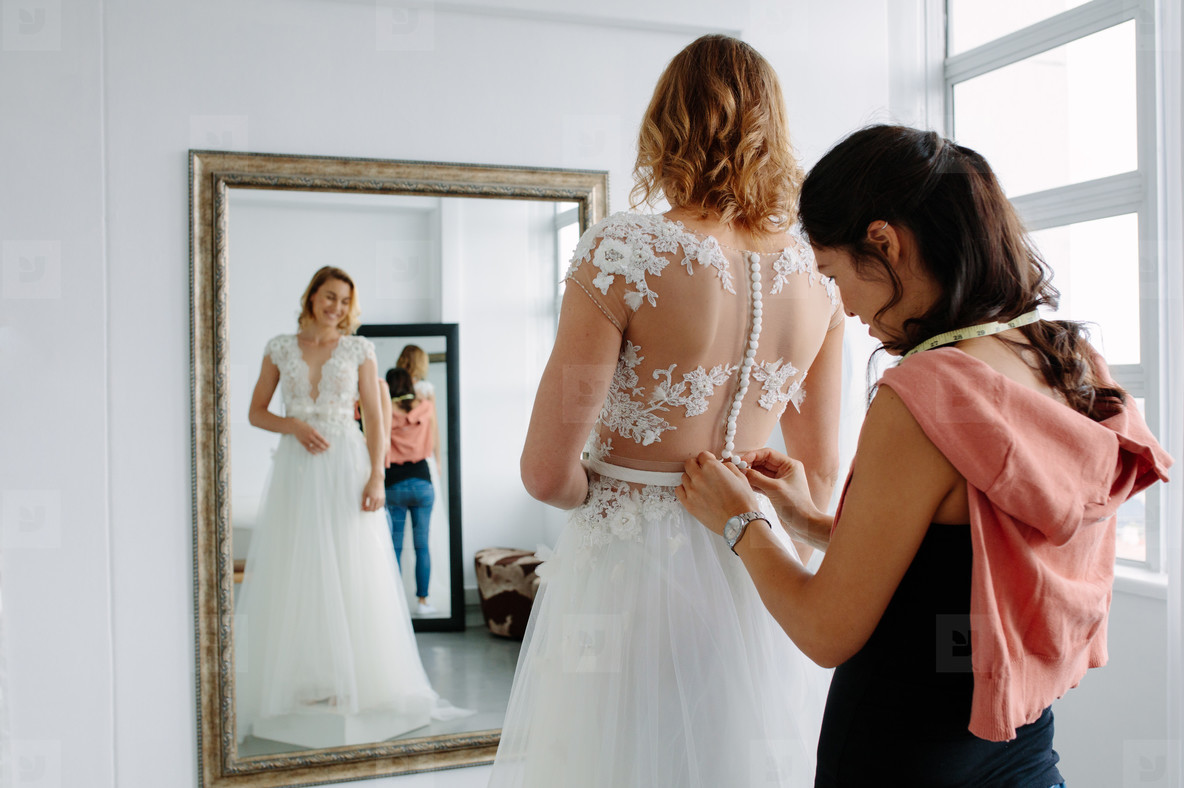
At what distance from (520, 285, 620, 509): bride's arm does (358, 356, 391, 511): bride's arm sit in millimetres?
1062

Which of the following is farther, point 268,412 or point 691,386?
point 268,412

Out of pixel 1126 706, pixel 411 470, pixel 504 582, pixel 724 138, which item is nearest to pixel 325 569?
pixel 411 470

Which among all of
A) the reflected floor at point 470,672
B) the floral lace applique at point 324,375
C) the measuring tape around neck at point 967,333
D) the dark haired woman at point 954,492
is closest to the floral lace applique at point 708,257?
the dark haired woman at point 954,492

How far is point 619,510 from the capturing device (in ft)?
4.22

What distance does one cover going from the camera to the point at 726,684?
124 centimetres

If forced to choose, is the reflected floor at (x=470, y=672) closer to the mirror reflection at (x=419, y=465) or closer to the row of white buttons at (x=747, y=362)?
the mirror reflection at (x=419, y=465)

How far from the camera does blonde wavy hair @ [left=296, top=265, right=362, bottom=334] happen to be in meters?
2.07

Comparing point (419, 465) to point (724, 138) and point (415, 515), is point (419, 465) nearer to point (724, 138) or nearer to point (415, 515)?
point (415, 515)

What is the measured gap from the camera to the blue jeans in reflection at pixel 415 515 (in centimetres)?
218

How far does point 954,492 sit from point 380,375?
161cm

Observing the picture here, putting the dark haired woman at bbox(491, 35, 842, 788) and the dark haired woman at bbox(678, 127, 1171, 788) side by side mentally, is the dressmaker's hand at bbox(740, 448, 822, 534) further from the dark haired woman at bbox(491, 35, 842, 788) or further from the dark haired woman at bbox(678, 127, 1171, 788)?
the dark haired woman at bbox(678, 127, 1171, 788)

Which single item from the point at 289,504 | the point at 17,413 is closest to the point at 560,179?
the point at 289,504

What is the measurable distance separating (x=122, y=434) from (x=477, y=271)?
2.98 feet

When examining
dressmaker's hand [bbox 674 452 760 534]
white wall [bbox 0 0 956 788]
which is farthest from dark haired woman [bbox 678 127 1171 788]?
white wall [bbox 0 0 956 788]
